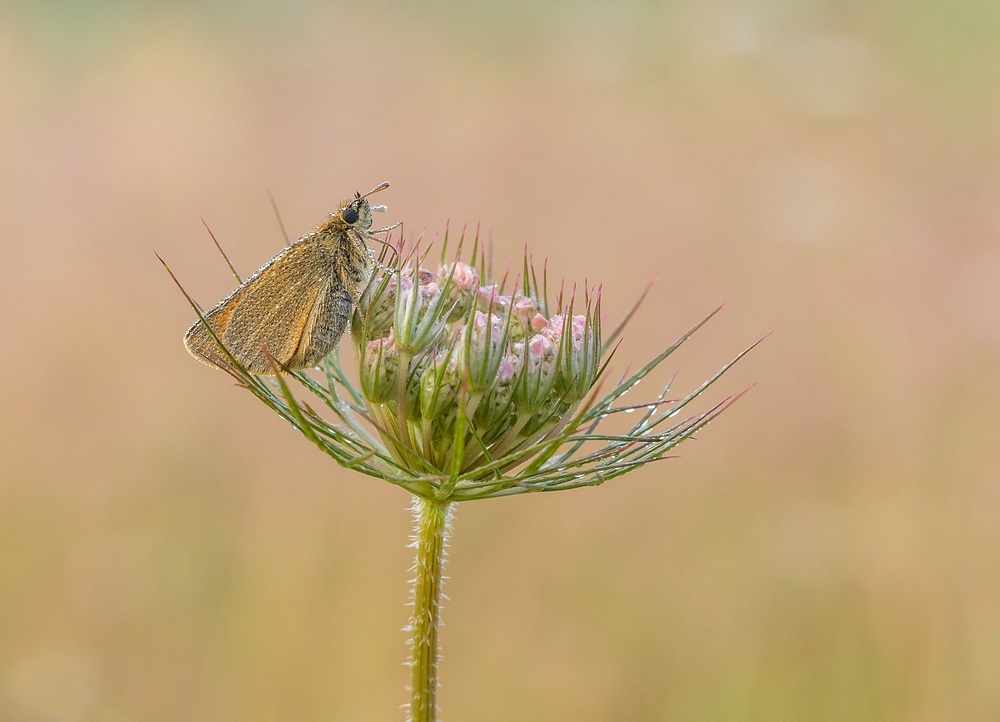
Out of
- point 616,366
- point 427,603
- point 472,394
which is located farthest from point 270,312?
point 616,366

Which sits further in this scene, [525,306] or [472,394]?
[525,306]

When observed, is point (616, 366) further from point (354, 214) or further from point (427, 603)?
point (427, 603)

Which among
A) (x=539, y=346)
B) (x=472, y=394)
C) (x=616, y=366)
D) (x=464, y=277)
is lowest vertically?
(x=472, y=394)

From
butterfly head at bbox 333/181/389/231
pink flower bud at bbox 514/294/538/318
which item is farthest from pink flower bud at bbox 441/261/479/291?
butterfly head at bbox 333/181/389/231

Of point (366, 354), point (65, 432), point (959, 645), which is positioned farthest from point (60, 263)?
point (959, 645)

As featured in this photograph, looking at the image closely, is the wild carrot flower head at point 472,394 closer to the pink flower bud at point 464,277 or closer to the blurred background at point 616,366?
the pink flower bud at point 464,277

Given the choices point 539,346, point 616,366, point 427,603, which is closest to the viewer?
point 427,603

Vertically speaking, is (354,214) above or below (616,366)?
below

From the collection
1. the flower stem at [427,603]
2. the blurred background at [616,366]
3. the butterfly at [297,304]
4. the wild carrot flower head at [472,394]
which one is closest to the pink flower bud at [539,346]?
the wild carrot flower head at [472,394]
